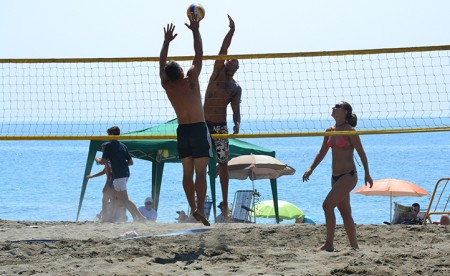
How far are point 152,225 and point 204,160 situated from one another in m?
1.77

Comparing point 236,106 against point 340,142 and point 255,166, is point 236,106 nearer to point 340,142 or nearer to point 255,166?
point 340,142

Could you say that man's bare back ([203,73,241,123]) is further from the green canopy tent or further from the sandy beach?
the green canopy tent

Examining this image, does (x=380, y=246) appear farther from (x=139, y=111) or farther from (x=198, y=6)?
(x=139, y=111)

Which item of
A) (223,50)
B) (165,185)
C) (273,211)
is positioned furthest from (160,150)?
Result: (165,185)

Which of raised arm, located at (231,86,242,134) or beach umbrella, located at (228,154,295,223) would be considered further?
beach umbrella, located at (228,154,295,223)

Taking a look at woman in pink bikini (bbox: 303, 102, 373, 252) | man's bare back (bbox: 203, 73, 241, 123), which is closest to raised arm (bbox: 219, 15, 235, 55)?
man's bare back (bbox: 203, 73, 241, 123)

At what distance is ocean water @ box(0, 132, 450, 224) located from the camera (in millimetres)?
28703

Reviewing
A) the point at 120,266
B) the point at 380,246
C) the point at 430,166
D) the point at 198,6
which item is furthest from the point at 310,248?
the point at 430,166

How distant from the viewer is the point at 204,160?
26.0ft

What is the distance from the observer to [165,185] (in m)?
40.0

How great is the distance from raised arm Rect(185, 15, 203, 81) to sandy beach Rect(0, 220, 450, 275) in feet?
4.78

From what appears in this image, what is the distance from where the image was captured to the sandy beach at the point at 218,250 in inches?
258

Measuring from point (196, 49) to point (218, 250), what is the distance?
1.73m

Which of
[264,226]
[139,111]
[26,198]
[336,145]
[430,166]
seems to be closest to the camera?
[336,145]
